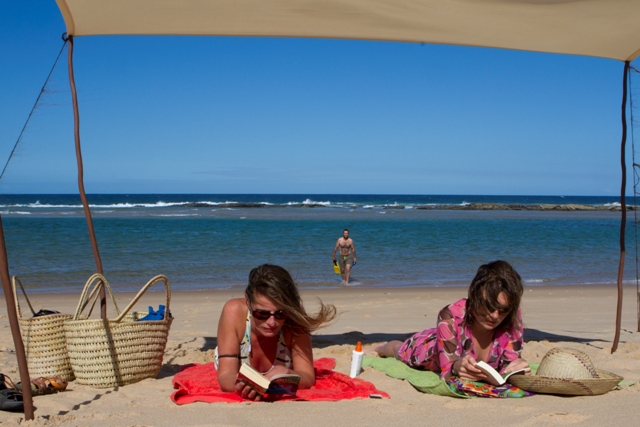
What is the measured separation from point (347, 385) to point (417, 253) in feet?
45.0

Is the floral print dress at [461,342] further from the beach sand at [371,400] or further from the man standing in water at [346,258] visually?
the man standing in water at [346,258]

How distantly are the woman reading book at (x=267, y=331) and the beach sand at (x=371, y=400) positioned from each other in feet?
0.78

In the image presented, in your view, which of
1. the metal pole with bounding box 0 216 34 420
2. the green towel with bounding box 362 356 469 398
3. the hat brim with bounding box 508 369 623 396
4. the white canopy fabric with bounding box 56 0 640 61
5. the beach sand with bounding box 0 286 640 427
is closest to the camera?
the metal pole with bounding box 0 216 34 420

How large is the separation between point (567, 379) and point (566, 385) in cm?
4

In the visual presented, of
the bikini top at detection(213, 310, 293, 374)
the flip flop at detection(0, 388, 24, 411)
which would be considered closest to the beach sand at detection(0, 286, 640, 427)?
the flip flop at detection(0, 388, 24, 411)

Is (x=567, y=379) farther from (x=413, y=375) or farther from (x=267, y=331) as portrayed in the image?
(x=267, y=331)

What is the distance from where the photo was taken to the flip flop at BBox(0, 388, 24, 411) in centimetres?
322

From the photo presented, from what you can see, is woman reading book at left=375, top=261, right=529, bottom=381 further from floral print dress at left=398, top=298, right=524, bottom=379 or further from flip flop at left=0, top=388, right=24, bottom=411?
flip flop at left=0, top=388, right=24, bottom=411

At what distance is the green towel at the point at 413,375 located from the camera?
3707 mm

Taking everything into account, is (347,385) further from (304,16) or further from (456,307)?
(304,16)

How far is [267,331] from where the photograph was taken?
11.2 ft

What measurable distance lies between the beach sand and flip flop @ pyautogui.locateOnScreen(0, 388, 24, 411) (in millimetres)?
47

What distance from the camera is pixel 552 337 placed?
600 centimetres

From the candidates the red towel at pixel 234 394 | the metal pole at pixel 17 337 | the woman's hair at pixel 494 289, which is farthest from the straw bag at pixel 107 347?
the woman's hair at pixel 494 289
